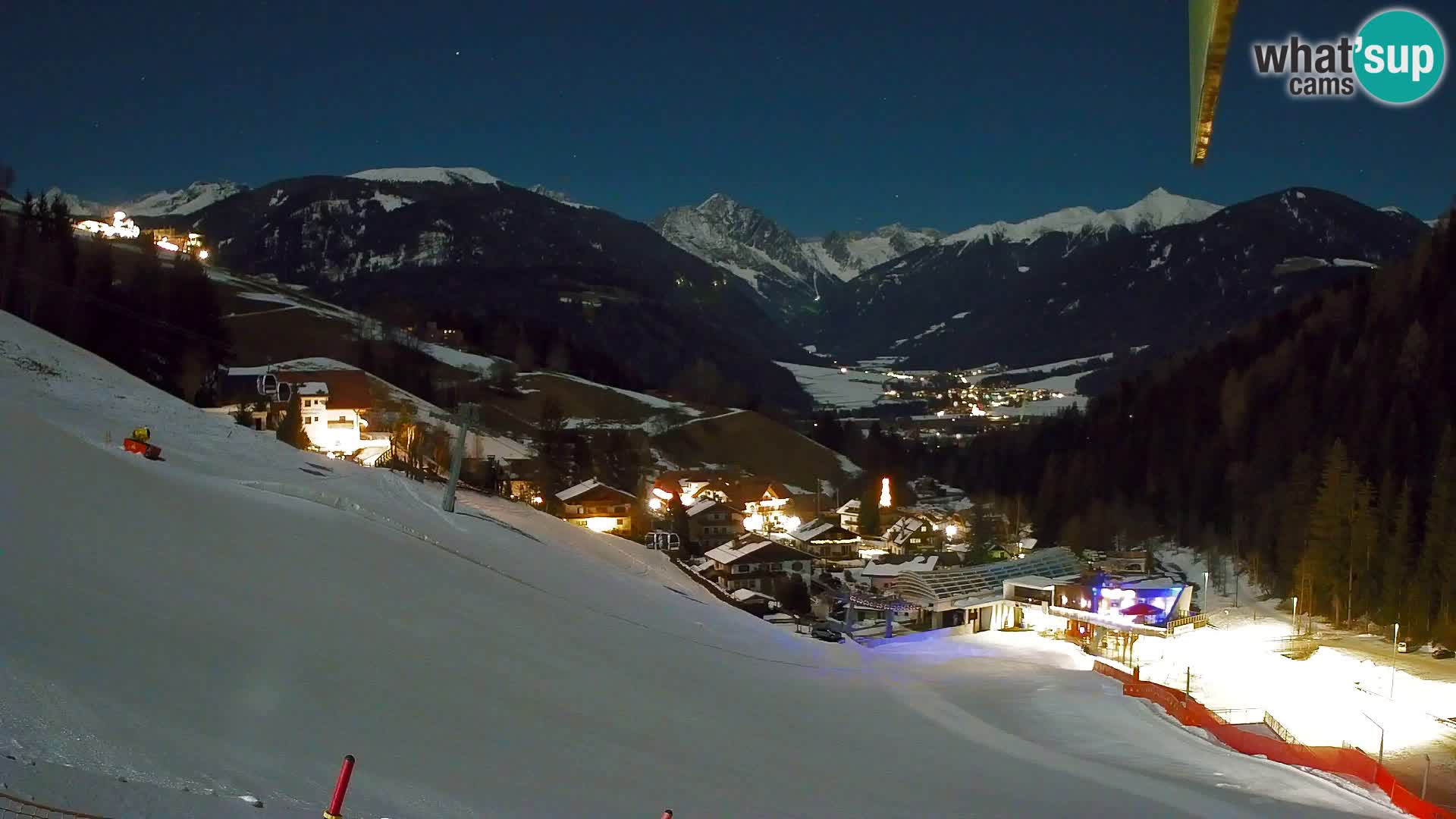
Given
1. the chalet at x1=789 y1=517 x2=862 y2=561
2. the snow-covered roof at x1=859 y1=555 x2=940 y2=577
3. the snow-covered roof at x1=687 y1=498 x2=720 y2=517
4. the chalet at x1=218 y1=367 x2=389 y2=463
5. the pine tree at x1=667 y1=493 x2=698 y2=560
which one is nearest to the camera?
the chalet at x1=218 y1=367 x2=389 y2=463

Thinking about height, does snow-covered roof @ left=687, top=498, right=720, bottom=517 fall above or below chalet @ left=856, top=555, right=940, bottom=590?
above

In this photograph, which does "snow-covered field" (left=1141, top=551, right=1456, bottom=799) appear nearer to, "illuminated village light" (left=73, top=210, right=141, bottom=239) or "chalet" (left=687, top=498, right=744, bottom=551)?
"chalet" (left=687, top=498, right=744, bottom=551)

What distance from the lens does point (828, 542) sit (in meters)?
64.1

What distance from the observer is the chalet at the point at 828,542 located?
6362 centimetres

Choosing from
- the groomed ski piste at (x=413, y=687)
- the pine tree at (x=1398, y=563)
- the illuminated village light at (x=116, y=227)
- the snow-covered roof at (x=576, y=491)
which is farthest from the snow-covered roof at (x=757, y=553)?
the illuminated village light at (x=116, y=227)

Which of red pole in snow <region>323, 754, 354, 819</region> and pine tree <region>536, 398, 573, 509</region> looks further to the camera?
pine tree <region>536, 398, 573, 509</region>

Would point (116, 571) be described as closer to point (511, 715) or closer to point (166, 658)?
point (166, 658)

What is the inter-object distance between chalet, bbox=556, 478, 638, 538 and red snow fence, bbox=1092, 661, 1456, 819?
38.1 metres

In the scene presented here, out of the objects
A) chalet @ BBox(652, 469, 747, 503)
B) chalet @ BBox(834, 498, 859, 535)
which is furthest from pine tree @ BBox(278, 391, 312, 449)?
chalet @ BBox(834, 498, 859, 535)

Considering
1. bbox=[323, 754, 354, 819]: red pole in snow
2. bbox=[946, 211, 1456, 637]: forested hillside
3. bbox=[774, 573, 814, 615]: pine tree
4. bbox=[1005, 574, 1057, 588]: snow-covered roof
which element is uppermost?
bbox=[946, 211, 1456, 637]: forested hillside

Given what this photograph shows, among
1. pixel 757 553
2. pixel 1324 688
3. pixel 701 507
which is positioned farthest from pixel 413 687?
pixel 701 507

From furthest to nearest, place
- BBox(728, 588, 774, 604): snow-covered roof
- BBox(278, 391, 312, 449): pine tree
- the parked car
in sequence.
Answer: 1. BBox(728, 588, 774, 604): snow-covered roof
2. BBox(278, 391, 312, 449): pine tree
3. the parked car

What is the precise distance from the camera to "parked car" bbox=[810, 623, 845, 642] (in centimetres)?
3227

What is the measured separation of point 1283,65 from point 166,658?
30.4 feet
